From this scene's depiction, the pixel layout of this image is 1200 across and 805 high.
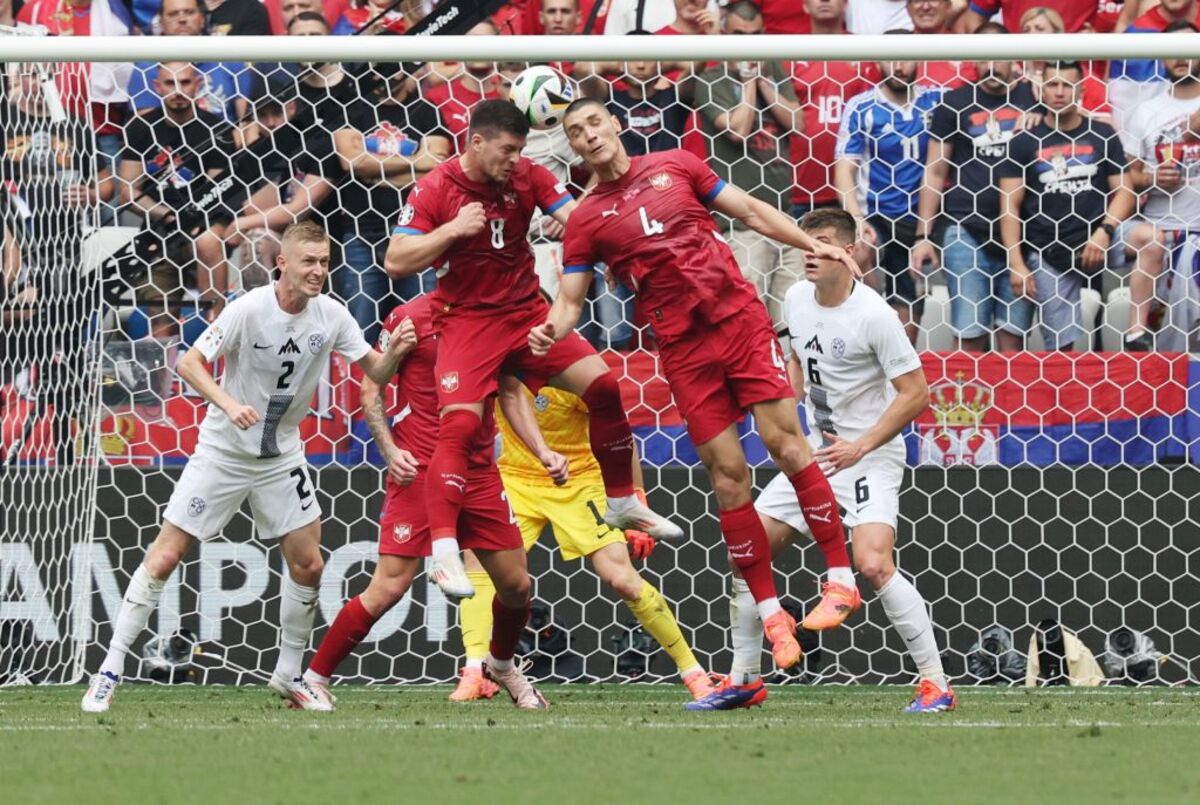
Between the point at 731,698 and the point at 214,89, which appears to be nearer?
the point at 731,698

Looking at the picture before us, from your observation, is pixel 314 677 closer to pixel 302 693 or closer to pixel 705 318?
pixel 302 693

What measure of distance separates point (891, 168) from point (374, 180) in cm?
275

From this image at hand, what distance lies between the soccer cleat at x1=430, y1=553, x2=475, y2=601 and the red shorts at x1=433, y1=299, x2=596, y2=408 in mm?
646

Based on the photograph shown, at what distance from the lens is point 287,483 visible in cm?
803

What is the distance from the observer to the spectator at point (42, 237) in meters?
9.66

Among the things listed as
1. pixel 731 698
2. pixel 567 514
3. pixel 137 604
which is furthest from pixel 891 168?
pixel 137 604

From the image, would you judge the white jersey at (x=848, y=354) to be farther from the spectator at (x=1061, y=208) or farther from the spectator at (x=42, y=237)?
the spectator at (x=42, y=237)

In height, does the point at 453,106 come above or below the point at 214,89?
below

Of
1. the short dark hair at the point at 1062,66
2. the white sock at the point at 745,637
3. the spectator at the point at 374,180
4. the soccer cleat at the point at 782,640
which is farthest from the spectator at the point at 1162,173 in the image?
the spectator at the point at 374,180

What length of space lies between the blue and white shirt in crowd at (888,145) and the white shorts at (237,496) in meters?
3.68

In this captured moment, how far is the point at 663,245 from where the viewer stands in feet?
24.3

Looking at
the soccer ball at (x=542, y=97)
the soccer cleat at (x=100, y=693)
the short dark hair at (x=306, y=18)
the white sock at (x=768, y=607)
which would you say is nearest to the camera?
the white sock at (x=768, y=607)

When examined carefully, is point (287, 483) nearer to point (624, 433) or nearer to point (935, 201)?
point (624, 433)

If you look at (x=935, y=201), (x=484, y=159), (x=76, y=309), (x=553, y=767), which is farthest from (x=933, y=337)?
(x=553, y=767)
